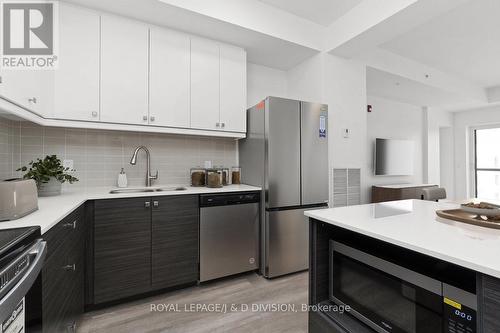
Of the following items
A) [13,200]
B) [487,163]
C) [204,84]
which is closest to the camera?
[13,200]

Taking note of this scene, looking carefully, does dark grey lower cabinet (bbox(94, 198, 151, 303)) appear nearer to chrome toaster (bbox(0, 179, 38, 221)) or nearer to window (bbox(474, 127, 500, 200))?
chrome toaster (bbox(0, 179, 38, 221))

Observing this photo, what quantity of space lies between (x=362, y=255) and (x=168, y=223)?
1502 mm

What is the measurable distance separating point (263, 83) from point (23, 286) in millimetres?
3037

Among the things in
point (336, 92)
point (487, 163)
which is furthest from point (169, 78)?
point (487, 163)

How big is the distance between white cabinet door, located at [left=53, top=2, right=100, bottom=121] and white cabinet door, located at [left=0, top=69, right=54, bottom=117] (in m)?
0.07

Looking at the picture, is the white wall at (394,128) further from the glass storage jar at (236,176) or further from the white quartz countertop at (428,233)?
the white quartz countertop at (428,233)

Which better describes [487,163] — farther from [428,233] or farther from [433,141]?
[428,233]

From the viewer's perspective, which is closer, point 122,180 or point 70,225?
point 70,225

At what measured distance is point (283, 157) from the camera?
2352mm

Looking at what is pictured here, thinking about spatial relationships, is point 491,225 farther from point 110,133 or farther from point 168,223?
point 110,133

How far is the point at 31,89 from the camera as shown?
4.92ft

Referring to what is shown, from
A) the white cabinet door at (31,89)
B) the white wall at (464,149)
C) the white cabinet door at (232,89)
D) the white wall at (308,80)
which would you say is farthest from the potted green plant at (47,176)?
the white wall at (464,149)

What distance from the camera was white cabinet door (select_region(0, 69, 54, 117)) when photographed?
4.14 ft

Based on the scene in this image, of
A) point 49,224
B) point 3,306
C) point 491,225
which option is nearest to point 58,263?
point 49,224
